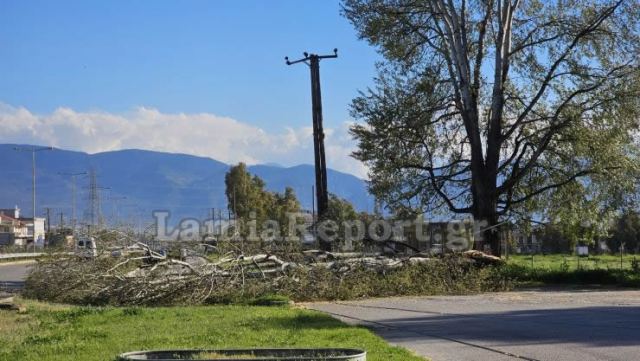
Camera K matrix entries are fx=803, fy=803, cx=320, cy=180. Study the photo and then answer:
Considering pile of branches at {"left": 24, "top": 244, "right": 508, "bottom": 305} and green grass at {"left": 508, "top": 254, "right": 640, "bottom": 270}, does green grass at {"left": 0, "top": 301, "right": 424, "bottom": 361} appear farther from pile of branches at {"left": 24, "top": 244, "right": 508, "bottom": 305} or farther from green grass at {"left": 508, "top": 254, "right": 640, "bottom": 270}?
green grass at {"left": 508, "top": 254, "right": 640, "bottom": 270}

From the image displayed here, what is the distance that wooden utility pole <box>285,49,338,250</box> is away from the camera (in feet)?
97.5

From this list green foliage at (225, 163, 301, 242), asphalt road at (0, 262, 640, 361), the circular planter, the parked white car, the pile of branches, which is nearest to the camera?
the circular planter

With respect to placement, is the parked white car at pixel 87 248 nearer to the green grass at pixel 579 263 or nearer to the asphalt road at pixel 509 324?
the asphalt road at pixel 509 324

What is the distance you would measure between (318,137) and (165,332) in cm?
1798

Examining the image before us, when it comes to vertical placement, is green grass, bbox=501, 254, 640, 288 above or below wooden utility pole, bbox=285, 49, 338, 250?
below

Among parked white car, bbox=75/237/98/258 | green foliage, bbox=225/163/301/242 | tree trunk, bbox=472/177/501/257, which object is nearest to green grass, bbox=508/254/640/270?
tree trunk, bbox=472/177/501/257

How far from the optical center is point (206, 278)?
797 inches

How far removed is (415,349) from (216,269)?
9784 mm

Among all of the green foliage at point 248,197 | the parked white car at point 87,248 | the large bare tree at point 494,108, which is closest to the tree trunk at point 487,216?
the large bare tree at point 494,108

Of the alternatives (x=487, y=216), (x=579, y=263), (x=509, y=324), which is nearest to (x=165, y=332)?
(x=509, y=324)

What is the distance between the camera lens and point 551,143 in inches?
1164

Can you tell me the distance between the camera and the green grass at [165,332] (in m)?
10.7

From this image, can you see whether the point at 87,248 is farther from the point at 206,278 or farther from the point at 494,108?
the point at 494,108

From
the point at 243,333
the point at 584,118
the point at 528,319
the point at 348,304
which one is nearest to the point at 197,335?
the point at 243,333
